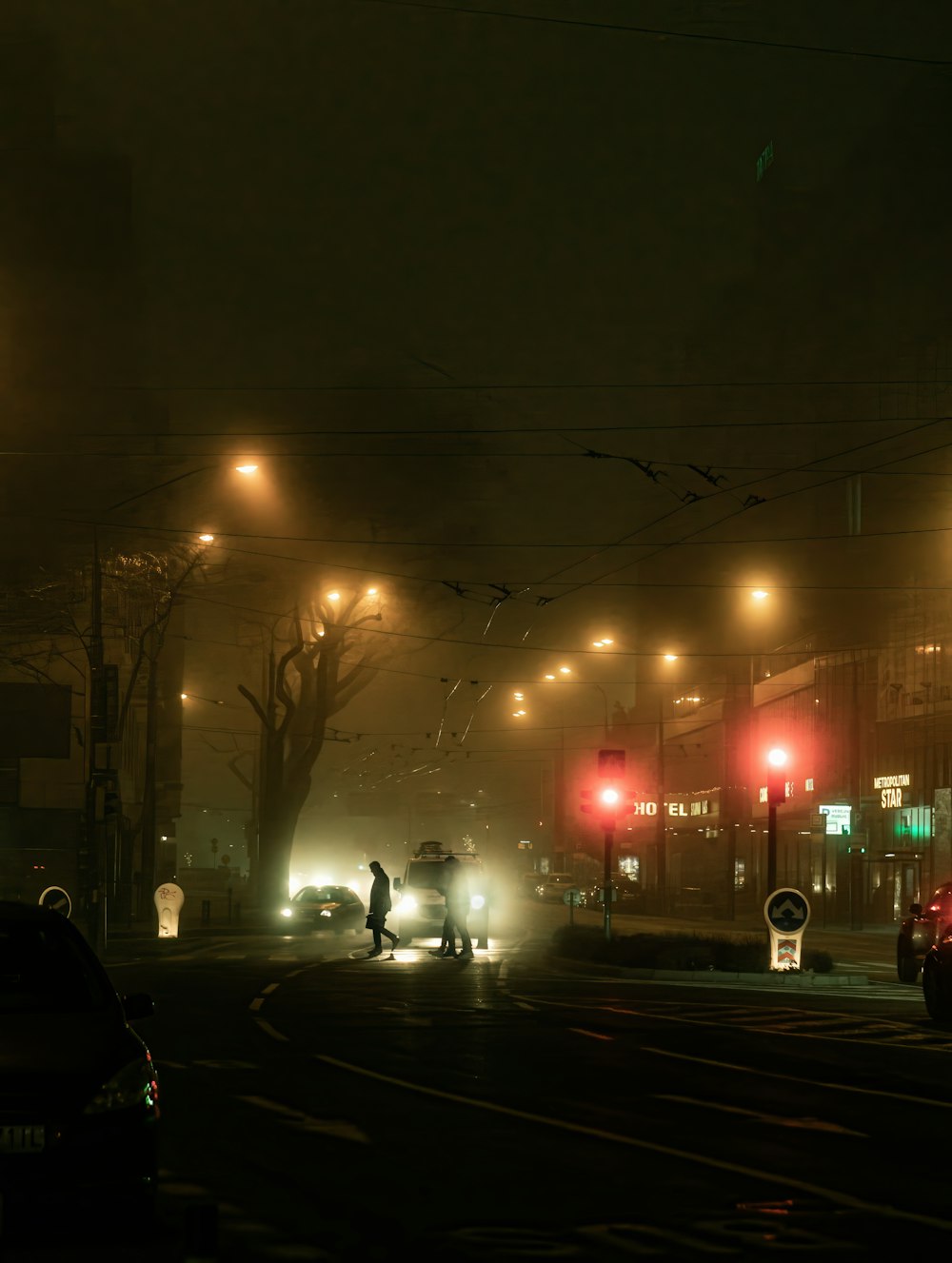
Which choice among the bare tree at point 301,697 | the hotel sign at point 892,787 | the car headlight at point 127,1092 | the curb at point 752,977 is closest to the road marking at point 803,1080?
the car headlight at point 127,1092

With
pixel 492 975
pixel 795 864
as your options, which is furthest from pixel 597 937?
pixel 795 864

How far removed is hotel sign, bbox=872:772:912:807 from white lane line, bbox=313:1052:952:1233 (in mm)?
47210

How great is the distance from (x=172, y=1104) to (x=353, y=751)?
262 ft

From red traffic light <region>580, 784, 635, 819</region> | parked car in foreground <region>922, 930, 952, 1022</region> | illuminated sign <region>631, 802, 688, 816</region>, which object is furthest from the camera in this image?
illuminated sign <region>631, 802, 688, 816</region>

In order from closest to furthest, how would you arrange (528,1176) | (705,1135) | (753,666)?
(528,1176) → (705,1135) → (753,666)

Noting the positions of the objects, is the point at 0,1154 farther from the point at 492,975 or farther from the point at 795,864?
the point at 795,864

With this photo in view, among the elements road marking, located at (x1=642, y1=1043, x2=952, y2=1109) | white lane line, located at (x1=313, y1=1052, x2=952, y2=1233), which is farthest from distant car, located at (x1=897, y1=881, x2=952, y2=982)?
white lane line, located at (x1=313, y1=1052, x2=952, y2=1233)

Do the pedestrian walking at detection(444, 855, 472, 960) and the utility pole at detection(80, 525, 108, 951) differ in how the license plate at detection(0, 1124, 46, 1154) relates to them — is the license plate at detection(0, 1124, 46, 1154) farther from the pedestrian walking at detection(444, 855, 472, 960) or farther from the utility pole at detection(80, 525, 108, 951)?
the utility pole at detection(80, 525, 108, 951)

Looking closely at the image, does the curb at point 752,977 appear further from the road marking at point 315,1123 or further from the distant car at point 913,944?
the road marking at point 315,1123

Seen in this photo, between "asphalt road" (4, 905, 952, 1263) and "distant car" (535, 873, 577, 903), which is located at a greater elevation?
"asphalt road" (4, 905, 952, 1263)

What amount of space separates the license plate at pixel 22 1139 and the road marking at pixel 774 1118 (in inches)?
223

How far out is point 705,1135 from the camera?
10.1 m

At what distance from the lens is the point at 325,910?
4497 cm

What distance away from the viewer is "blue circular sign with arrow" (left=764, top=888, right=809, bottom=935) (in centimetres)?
2521
